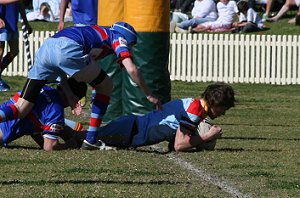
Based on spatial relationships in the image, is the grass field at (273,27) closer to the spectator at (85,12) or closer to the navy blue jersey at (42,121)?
the spectator at (85,12)

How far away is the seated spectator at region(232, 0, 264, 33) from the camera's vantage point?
98.5ft

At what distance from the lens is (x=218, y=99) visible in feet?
36.4

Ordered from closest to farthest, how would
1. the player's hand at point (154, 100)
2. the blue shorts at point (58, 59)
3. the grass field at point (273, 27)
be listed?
the player's hand at point (154, 100) → the blue shorts at point (58, 59) → the grass field at point (273, 27)

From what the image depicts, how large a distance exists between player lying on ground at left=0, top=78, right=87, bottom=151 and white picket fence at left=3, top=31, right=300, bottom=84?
505 inches

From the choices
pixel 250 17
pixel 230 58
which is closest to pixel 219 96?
pixel 230 58

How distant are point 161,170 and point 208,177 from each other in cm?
52

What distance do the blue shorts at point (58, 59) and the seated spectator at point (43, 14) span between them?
20317 millimetres

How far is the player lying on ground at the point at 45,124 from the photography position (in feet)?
37.1

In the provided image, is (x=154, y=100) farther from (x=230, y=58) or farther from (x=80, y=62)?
(x=230, y=58)

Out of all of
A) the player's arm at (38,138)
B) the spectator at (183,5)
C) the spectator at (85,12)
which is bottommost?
the spectator at (183,5)

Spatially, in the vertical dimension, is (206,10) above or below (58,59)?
below

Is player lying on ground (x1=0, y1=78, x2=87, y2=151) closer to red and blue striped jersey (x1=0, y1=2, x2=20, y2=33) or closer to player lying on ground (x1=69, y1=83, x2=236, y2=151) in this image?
player lying on ground (x1=69, y1=83, x2=236, y2=151)

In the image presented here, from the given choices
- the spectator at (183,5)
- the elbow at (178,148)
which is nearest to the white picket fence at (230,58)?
the spectator at (183,5)

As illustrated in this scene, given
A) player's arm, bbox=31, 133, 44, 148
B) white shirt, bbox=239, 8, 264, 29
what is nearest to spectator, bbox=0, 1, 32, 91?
player's arm, bbox=31, 133, 44, 148
